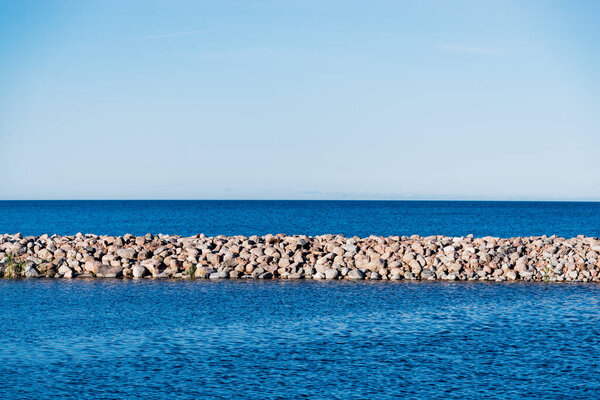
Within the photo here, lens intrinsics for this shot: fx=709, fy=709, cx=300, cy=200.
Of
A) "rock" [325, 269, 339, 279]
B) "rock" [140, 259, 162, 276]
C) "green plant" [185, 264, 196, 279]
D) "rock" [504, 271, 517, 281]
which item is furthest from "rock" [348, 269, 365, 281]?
"rock" [140, 259, 162, 276]

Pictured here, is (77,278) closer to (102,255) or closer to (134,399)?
(102,255)

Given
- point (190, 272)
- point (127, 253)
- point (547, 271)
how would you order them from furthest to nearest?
point (127, 253), point (190, 272), point (547, 271)

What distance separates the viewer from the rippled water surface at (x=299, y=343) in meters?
14.8

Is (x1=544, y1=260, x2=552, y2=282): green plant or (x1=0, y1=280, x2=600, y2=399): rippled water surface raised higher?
(x1=544, y1=260, x2=552, y2=282): green plant

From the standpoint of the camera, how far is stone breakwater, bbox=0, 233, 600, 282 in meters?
32.6

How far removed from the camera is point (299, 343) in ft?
61.0

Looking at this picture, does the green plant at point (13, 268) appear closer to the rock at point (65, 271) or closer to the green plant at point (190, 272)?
the rock at point (65, 271)

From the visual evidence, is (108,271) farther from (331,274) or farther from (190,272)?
(331,274)

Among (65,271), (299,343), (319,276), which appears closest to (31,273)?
(65,271)

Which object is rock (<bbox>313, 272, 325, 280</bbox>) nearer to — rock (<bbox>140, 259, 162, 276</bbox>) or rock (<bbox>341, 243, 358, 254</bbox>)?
rock (<bbox>341, 243, 358, 254</bbox>)

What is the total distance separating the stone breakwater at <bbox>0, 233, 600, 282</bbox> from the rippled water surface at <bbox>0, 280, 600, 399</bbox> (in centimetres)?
402

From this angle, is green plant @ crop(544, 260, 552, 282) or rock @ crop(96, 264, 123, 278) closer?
green plant @ crop(544, 260, 552, 282)

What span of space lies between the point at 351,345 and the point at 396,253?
1667cm

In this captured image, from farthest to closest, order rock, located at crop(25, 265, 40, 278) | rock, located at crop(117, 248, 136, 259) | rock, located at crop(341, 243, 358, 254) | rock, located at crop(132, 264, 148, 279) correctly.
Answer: rock, located at crop(341, 243, 358, 254) < rock, located at crop(117, 248, 136, 259) < rock, located at crop(25, 265, 40, 278) < rock, located at crop(132, 264, 148, 279)
